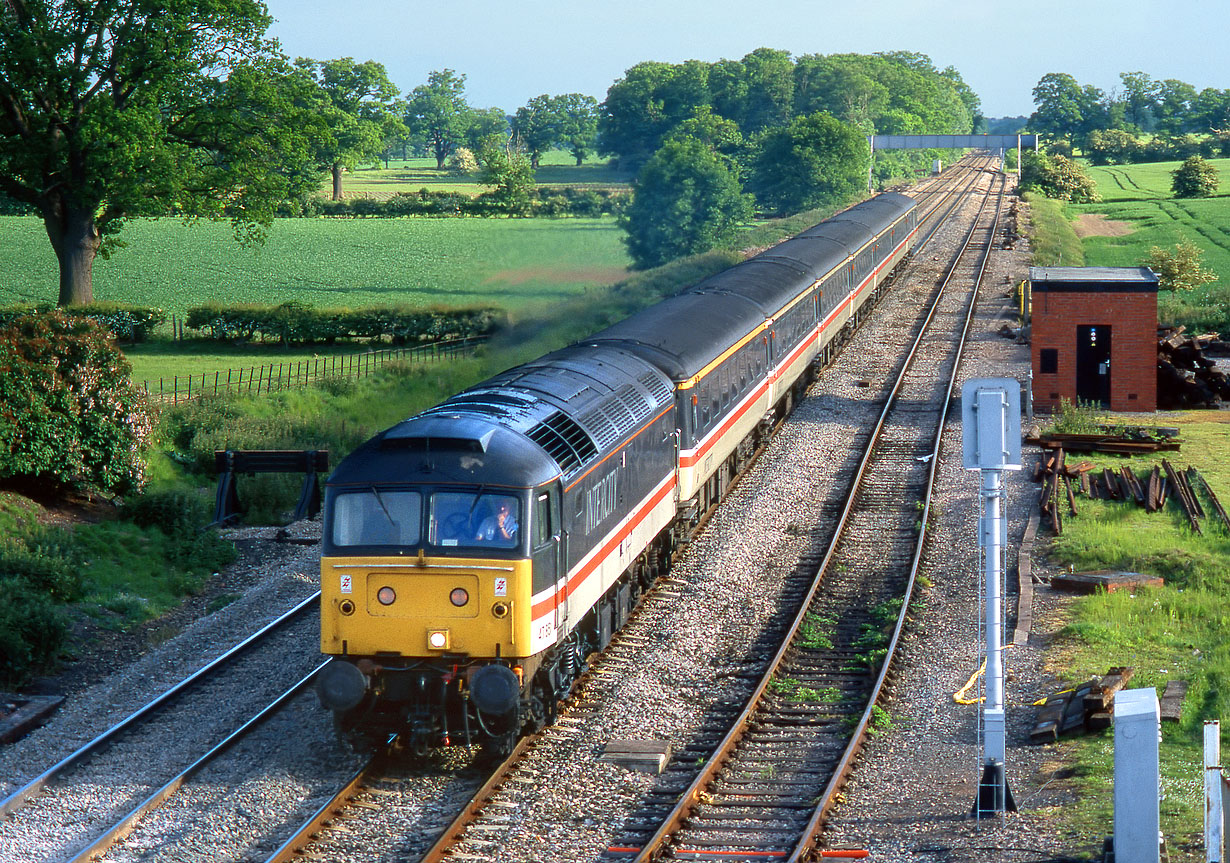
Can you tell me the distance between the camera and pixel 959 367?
33.7m

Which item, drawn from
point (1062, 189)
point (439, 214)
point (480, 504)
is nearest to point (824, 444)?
A: point (480, 504)

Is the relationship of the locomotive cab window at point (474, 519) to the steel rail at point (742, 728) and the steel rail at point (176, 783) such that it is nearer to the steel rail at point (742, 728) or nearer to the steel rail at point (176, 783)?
the steel rail at point (176, 783)

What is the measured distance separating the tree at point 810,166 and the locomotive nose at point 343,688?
261ft

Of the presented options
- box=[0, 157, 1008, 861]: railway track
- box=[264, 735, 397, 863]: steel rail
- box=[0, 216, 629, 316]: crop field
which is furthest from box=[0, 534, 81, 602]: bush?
box=[0, 216, 629, 316]: crop field

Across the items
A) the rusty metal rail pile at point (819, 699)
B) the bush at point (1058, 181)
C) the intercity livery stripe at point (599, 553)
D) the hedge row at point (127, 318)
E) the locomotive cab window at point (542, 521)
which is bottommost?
the rusty metal rail pile at point (819, 699)

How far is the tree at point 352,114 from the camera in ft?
167

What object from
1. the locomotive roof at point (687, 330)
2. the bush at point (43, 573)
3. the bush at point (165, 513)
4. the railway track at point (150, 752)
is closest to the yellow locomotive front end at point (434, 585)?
the railway track at point (150, 752)

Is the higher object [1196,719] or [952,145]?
[952,145]

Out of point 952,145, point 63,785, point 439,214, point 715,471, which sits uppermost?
point 952,145

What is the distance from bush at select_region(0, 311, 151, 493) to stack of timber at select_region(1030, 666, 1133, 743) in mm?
15196

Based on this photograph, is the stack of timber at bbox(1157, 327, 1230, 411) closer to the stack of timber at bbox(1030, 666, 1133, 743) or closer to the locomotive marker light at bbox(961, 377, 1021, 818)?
the stack of timber at bbox(1030, 666, 1133, 743)

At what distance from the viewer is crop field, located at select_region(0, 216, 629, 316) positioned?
5319 centimetres

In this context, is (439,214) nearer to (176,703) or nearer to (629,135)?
(629,135)

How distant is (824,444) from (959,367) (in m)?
8.68
